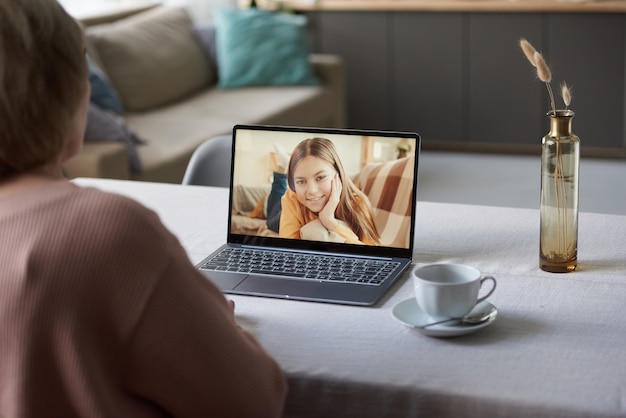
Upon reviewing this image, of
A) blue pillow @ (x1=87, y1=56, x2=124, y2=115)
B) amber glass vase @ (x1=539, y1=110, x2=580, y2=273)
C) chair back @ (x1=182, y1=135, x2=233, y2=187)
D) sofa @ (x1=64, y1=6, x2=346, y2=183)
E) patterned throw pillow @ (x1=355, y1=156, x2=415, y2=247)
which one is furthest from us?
blue pillow @ (x1=87, y1=56, x2=124, y2=115)

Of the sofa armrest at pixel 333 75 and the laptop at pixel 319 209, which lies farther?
the sofa armrest at pixel 333 75

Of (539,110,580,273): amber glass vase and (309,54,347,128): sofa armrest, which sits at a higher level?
(539,110,580,273): amber glass vase

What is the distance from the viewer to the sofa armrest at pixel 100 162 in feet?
11.0

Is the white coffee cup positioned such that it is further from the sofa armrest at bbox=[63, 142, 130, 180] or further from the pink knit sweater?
the sofa armrest at bbox=[63, 142, 130, 180]

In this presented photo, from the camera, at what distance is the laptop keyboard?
5.02 feet

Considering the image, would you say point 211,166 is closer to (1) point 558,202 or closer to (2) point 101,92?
(1) point 558,202

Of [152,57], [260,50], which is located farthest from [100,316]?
[260,50]

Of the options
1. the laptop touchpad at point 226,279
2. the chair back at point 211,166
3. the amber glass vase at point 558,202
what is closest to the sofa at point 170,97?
the chair back at point 211,166

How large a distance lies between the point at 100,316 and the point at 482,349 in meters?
0.53

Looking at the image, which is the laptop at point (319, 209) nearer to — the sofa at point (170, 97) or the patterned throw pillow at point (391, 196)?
the patterned throw pillow at point (391, 196)

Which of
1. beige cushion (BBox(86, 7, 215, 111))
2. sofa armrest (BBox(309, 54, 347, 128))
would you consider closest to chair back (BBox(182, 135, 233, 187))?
beige cushion (BBox(86, 7, 215, 111))

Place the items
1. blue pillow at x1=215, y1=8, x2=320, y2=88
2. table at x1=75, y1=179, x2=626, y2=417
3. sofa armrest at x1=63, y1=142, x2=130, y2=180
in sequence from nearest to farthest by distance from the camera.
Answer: table at x1=75, y1=179, x2=626, y2=417 → sofa armrest at x1=63, y1=142, x2=130, y2=180 → blue pillow at x1=215, y1=8, x2=320, y2=88

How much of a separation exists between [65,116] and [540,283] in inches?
31.1

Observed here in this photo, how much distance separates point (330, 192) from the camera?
1627 millimetres
